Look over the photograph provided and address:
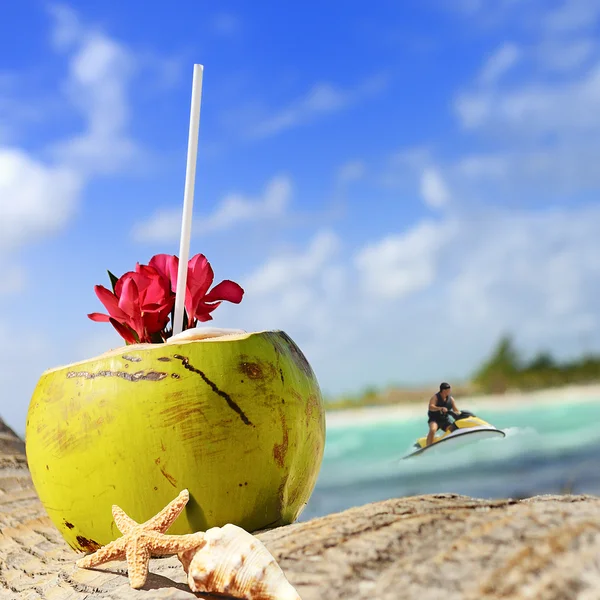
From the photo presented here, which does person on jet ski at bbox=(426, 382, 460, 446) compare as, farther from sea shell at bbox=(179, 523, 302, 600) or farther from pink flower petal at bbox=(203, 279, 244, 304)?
sea shell at bbox=(179, 523, 302, 600)

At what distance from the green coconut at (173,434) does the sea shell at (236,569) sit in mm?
236

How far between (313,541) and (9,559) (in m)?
1.23

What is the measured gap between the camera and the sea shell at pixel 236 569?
133 cm

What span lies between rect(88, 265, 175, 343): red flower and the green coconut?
117mm

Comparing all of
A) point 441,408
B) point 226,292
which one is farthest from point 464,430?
point 226,292

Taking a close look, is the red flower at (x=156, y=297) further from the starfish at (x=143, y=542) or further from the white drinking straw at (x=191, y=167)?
the starfish at (x=143, y=542)

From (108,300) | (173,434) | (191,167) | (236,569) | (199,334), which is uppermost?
(191,167)

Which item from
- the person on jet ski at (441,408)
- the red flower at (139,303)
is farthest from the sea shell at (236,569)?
the person on jet ski at (441,408)

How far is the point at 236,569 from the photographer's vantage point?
1.39 metres

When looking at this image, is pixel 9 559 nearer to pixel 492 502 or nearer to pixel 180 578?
pixel 180 578

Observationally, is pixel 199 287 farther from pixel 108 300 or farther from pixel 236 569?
pixel 236 569

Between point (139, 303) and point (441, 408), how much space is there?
3.44 ft

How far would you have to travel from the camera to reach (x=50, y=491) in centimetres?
182

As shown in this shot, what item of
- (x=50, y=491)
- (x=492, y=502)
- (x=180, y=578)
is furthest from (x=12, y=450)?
(x=492, y=502)
